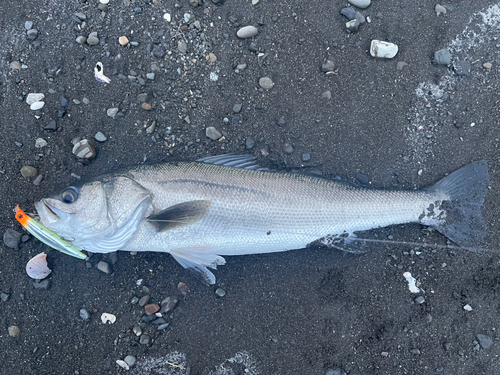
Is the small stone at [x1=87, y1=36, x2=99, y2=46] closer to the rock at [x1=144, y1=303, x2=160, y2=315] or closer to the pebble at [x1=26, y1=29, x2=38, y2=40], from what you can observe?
the pebble at [x1=26, y1=29, x2=38, y2=40]

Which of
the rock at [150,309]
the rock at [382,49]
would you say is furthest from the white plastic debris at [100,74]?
the rock at [382,49]

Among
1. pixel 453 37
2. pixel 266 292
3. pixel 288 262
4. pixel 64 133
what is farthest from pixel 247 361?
pixel 453 37

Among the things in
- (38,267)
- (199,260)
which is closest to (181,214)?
(199,260)

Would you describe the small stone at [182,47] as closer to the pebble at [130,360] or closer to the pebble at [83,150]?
the pebble at [83,150]

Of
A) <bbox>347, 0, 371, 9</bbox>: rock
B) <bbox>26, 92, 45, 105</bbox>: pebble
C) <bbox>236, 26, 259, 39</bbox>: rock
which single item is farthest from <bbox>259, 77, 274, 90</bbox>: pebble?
<bbox>26, 92, 45, 105</bbox>: pebble

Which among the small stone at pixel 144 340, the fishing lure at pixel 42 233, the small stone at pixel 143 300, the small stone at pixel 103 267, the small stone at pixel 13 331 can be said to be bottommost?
the small stone at pixel 144 340

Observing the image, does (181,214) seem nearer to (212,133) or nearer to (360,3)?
(212,133)

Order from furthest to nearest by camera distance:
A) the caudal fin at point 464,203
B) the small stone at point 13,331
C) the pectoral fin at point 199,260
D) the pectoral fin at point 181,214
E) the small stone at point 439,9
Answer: the small stone at point 439,9 < the small stone at point 13,331 < the caudal fin at point 464,203 < the pectoral fin at point 199,260 < the pectoral fin at point 181,214
